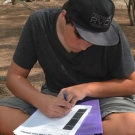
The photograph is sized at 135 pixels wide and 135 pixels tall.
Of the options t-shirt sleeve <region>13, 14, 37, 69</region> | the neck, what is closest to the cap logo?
the neck

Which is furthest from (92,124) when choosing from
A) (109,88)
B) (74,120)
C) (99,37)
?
(99,37)

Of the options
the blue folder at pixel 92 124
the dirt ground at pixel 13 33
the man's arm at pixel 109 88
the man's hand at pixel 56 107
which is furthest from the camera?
the dirt ground at pixel 13 33

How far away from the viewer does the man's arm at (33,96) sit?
2.19 metres

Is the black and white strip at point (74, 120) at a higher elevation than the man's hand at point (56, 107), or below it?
below

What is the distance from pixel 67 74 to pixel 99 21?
50 centimetres

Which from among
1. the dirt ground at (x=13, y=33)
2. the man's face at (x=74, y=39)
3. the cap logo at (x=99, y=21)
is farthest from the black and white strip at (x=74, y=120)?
the dirt ground at (x=13, y=33)

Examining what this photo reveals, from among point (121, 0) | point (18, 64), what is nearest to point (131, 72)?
point (18, 64)

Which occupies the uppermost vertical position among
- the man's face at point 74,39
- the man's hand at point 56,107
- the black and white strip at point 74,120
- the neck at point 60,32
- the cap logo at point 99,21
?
the cap logo at point 99,21

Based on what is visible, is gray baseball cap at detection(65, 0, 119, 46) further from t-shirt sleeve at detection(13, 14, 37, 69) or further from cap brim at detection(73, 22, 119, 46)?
t-shirt sleeve at detection(13, 14, 37, 69)

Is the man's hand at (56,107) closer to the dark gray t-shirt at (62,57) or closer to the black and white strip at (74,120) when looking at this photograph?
the black and white strip at (74,120)

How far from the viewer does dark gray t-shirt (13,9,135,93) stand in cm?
237

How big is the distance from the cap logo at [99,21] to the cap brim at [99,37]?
51 millimetres

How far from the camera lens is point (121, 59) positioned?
2.34 metres

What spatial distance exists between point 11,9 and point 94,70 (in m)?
7.18
